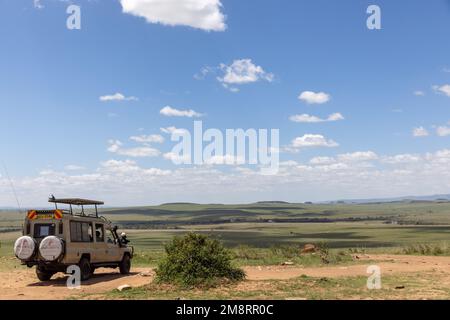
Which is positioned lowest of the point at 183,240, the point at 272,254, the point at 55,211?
the point at 272,254

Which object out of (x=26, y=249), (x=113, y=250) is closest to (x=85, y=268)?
(x=113, y=250)

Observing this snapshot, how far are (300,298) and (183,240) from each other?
21.1ft

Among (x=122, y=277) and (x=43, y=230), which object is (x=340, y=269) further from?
(x=43, y=230)

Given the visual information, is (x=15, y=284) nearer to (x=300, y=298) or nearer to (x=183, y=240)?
(x=183, y=240)

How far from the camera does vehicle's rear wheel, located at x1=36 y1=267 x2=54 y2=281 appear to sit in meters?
19.6

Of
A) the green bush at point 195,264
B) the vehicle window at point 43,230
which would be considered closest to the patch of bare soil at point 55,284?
the green bush at point 195,264

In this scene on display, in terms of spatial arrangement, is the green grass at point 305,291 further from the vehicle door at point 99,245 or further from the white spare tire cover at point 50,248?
the vehicle door at point 99,245

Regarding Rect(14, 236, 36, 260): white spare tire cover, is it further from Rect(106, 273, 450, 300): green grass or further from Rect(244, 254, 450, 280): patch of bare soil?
Rect(244, 254, 450, 280): patch of bare soil

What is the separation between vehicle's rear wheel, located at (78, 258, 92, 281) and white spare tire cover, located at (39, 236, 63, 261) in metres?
1.50

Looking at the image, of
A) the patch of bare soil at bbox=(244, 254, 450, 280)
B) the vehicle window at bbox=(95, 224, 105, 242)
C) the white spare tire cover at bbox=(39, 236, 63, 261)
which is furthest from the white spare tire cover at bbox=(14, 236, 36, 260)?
the patch of bare soil at bbox=(244, 254, 450, 280)

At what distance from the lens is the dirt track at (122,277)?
54.3 feet

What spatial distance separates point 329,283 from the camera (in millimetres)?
17266

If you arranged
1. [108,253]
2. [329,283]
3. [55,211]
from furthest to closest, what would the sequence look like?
[108,253]
[55,211]
[329,283]
